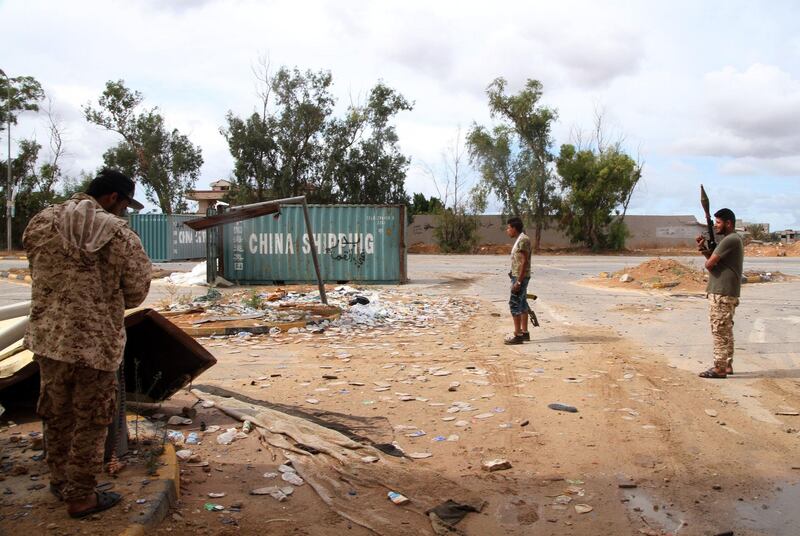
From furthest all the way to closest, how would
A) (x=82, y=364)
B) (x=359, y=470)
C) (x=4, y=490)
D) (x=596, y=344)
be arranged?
(x=596, y=344), (x=359, y=470), (x=4, y=490), (x=82, y=364)

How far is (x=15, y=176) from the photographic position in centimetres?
4088

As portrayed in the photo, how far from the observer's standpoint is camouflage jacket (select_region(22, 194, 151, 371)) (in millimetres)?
2965

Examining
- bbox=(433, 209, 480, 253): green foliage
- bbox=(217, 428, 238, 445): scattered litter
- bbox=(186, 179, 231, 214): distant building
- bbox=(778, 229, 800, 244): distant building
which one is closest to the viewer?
bbox=(217, 428, 238, 445): scattered litter

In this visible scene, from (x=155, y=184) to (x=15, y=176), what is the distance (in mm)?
8224

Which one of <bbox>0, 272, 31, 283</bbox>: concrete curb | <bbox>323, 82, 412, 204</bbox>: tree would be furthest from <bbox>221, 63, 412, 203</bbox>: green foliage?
<bbox>0, 272, 31, 283</bbox>: concrete curb

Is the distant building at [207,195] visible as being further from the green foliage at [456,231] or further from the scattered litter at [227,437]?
the scattered litter at [227,437]

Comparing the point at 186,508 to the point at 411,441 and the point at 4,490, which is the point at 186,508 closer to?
the point at 4,490

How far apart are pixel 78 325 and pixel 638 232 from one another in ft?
156

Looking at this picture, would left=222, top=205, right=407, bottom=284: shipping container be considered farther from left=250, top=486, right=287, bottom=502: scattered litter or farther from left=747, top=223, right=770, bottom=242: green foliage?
left=747, top=223, right=770, bottom=242: green foliage

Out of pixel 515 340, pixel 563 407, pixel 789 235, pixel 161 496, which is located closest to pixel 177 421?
pixel 161 496

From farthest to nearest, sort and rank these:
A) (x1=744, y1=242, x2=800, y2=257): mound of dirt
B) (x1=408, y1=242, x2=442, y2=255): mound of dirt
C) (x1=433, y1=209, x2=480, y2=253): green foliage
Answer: (x1=408, y1=242, x2=442, y2=255): mound of dirt, (x1=433, y1=209, x2=480, y2=253): green foliage, (x1=744, y1=242, x2=800, y2=257): mound of dirt

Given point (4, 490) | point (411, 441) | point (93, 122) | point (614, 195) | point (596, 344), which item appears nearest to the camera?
point (4, 490)

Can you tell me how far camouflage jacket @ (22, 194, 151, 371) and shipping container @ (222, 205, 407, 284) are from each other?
1507cm

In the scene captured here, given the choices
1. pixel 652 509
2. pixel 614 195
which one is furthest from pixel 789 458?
pixel 614 195
